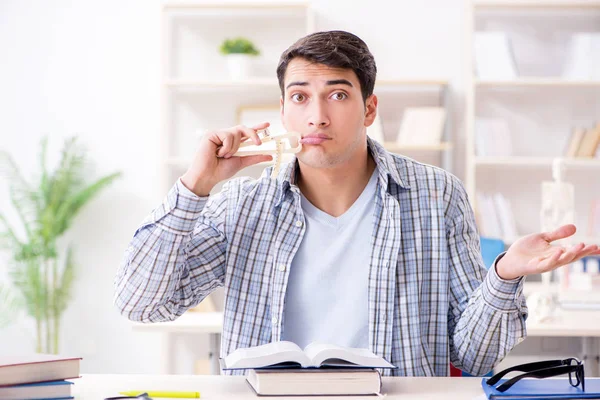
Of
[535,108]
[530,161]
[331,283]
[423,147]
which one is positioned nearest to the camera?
[331,283]

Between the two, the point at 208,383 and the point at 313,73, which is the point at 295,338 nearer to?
the point at 208,383

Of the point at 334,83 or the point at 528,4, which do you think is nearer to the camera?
the point at 334,83

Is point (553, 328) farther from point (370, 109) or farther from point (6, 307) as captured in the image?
point (6, 307)

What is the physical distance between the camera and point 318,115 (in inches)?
63.6

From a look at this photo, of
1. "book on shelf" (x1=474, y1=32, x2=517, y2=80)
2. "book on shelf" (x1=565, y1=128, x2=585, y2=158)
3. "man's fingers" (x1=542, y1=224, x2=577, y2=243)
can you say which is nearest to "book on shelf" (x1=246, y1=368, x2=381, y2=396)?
"man's fingers" (x1=542, y1=224, x2=577, y2=243)

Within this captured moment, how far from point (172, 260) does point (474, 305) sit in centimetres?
64

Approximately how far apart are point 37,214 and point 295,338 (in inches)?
110

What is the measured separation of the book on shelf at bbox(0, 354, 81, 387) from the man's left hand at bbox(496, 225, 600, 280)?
2.58 ft

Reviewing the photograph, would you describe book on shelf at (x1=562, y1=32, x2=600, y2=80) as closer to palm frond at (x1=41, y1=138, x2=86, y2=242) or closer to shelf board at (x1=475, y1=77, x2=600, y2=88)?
shelf board at (x1=475, y1=77, x2=600, y2=88)

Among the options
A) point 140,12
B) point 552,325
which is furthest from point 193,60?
point 552,325

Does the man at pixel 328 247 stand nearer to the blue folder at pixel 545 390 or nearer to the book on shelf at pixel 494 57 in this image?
the blue folder at pixel 545 390

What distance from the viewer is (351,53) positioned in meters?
1.70

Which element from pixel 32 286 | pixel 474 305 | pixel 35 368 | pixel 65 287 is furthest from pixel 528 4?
pixel 35 368

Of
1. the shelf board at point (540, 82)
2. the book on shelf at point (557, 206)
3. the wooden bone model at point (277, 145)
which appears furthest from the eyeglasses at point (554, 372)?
the shelf board at point (540, 82)
